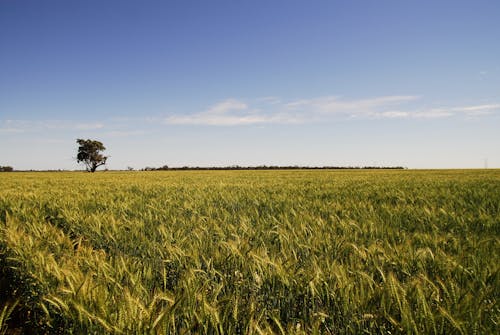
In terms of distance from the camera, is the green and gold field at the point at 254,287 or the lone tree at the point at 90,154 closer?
the green and gold field at the point at 254,287

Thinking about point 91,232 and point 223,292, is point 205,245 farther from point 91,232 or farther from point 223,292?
point 91,232

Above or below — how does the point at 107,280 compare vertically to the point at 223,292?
above

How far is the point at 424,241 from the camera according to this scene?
2.75m

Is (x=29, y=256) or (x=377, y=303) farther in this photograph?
(x=29, y=256)

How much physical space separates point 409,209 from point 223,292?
3806 mm

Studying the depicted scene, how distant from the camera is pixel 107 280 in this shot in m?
1.80

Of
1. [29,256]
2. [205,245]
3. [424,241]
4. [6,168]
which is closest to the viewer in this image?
[29,256]

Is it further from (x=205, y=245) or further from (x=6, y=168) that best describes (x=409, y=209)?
(x=6, y=168)

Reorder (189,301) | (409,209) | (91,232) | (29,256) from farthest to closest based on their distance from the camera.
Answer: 1. (409,209)
2. (91,232)
3. (29,256)
4. (189,301)

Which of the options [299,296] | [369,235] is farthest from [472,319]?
[369,235]

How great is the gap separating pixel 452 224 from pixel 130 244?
3561 mm

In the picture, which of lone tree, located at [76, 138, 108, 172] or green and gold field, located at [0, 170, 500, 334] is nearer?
green and gold field, located at [0, 170, 500, 334]

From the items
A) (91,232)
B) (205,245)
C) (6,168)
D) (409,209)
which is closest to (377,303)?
(205,245)

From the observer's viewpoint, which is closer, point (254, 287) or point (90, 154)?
point (254, 287)
